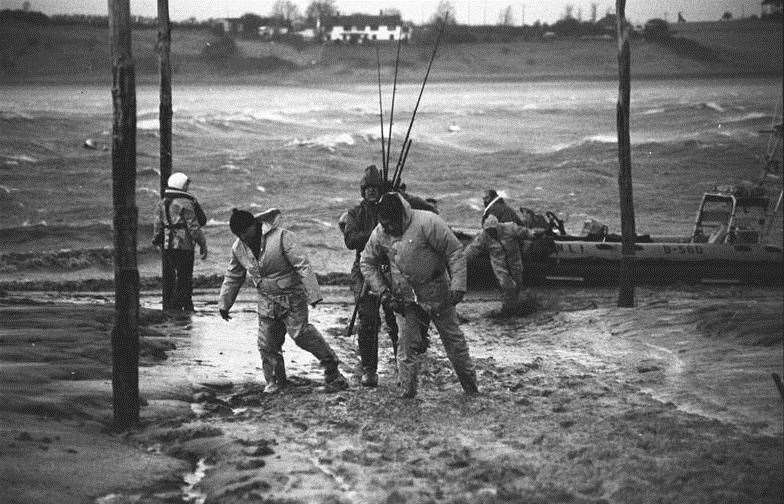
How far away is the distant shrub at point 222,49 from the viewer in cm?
9269

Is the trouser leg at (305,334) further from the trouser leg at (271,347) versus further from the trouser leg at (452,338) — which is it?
the trouser leg at (452,338)

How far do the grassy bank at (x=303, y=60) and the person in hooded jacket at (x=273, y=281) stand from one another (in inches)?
2697

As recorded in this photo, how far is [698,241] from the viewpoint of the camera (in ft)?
68.6

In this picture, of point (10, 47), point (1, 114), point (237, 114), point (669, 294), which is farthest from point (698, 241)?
point (10, 47)

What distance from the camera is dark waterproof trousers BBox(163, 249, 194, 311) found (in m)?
14.9

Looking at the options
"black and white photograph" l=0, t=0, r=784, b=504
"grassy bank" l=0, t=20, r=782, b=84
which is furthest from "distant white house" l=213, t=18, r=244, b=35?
"black and white photograph" l=0, t=0, r=784, b=504

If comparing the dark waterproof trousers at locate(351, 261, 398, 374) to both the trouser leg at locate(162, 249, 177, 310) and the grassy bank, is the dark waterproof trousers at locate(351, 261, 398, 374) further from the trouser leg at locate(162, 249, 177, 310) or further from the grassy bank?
the grassy bank

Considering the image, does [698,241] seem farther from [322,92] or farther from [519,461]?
[322,92]

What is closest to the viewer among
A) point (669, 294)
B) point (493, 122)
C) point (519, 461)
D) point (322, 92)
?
point (519, 461)

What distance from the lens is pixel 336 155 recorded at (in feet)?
178

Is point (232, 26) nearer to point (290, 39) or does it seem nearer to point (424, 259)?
point (290, 39)

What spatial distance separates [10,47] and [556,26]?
4318cm

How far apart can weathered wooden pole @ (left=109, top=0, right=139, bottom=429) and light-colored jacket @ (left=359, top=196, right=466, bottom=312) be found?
2095 millimetres

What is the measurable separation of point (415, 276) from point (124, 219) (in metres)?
2.37
